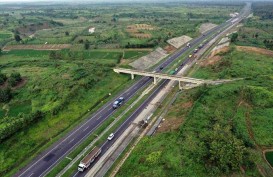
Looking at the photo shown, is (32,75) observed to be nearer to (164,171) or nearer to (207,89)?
(207,89)

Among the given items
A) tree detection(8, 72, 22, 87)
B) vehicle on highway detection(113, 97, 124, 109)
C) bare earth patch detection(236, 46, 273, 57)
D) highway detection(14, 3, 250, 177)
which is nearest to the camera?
highway detection(14, 3, 250, 177)

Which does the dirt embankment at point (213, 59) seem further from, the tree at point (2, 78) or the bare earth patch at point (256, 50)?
the tree at point (2, 78)

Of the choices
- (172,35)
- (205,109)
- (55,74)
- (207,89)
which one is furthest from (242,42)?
(55,74)

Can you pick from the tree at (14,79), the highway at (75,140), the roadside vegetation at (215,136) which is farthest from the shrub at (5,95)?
the roadside vegetation at (215,136)

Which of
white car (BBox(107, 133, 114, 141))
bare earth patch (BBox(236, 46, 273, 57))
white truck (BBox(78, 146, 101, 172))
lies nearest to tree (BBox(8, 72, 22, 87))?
white car (BBox(107, 133, 114, 141))

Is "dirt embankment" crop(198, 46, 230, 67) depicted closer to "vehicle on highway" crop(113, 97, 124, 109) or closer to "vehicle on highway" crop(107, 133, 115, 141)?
"vehicle on highway" crop(113, 97, 124, 109)
